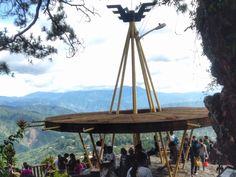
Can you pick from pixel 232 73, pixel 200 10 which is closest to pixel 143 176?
pixel 232 73

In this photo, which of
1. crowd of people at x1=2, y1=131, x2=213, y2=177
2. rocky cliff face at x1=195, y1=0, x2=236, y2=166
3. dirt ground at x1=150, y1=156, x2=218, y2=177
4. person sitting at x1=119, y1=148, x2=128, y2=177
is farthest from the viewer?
dirt ground at x1=150, y1=156, x2=218, y2=177

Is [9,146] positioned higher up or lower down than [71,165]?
higher up

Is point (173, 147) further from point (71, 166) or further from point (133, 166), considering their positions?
point (133, 166)

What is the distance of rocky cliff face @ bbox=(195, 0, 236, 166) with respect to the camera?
8.10 metres

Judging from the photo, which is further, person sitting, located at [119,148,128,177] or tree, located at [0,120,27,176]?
person sitting, located at [119,148,128,177]

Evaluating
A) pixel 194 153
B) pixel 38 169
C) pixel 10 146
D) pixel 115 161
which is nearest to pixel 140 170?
pixel 10 146

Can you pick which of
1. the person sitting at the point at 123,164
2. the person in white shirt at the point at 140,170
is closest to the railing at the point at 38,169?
the person sitting at the point at 123,164

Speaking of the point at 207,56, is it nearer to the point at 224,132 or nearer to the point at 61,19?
the point at 224,132

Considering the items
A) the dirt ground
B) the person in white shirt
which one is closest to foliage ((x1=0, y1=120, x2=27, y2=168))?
the person in white shirt

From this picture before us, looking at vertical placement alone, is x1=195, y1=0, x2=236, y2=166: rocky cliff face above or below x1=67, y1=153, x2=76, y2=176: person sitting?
above

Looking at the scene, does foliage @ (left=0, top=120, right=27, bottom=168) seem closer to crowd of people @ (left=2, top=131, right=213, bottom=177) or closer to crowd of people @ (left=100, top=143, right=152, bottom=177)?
crowd of people @ (left=100, top=143, right=152, bottom=177)

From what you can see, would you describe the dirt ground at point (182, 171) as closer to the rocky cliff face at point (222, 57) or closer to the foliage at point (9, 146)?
the rocky cliff face at point (222, 57)

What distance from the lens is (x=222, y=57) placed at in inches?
329

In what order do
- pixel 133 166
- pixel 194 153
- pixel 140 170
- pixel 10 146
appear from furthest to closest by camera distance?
pixel 194 153
pixel 133 166
pixel 140 170
pixel 10 146
